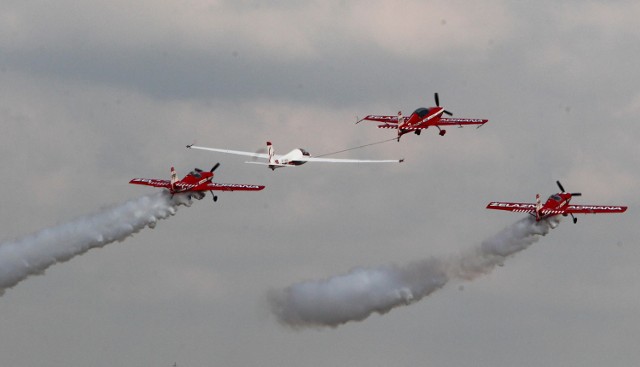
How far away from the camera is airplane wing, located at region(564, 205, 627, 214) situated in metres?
138

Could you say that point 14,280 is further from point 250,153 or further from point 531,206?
point 531,206

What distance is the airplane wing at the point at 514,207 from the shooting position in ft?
454

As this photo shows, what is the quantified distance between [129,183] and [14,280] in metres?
13.6

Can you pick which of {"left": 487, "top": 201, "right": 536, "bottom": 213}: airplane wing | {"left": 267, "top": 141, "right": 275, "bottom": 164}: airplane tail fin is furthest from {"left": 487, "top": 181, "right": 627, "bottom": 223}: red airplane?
{"left": 267, "top": 141, "right": 275, "bottom": 164}: airplane tail fin

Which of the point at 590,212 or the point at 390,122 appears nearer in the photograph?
the point at 590,212

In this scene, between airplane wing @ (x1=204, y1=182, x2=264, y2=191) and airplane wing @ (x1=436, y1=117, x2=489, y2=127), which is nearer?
airplane wing @ (x1=204, y1=182, x2=264, y2=191)

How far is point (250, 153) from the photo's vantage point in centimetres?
14812

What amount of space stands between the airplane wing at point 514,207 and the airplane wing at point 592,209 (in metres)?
3.12

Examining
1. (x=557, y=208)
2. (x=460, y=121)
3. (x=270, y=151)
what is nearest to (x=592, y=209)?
(x=557, y=208)

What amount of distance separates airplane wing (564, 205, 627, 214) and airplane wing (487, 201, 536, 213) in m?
3.12

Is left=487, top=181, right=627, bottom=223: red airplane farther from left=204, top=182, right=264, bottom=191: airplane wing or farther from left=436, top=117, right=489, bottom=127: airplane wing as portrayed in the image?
left=204, top=182, right=264, bottom=191: airplane wing

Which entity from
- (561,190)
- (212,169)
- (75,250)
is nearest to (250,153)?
(212,169)

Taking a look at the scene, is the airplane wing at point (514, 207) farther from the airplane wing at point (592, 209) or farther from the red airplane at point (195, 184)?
the red airplane at point (195, 184)

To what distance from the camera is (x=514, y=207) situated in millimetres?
140250
